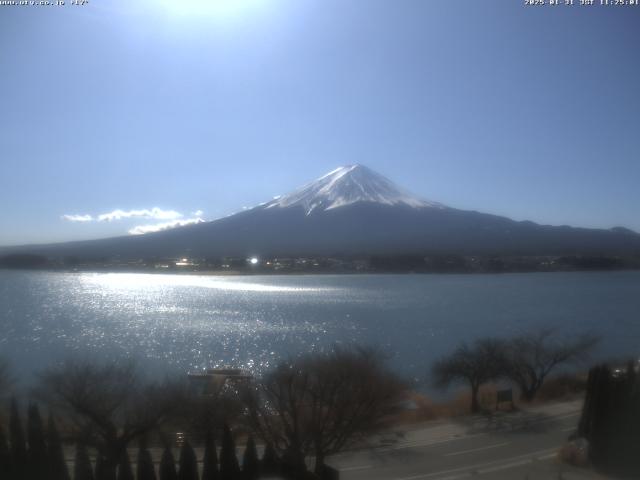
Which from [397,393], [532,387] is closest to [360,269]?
[532,387]

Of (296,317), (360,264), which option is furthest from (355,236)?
(296,317)

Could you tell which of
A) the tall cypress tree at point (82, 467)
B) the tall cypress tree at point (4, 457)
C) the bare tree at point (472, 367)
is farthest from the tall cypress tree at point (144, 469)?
the bare tree at point (472, 367)

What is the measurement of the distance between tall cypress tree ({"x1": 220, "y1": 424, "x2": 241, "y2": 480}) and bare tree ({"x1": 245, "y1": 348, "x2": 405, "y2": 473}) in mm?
445

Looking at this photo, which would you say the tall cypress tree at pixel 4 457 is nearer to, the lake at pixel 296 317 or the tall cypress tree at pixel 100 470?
the tall cypress tree at pixel 100 470

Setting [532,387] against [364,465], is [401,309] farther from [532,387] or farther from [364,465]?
[364,465]

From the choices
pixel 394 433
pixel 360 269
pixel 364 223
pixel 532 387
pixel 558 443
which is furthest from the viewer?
pixel 364 223

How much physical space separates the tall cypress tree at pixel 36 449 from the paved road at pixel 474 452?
7.20 feet

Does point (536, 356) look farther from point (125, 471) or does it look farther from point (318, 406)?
point (125, 471)

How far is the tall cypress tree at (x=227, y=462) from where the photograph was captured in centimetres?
412

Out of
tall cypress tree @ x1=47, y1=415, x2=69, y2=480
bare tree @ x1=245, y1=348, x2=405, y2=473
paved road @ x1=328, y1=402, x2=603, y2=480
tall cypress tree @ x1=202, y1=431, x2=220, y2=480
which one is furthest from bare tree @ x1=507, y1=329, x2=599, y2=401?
tall cypress tree @ x1=47, y1=415, x2=69, y2=480

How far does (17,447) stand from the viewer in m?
4.03

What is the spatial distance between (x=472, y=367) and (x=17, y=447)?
17.7 feet

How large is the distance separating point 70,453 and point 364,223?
110ft

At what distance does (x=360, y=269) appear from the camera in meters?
22.7
